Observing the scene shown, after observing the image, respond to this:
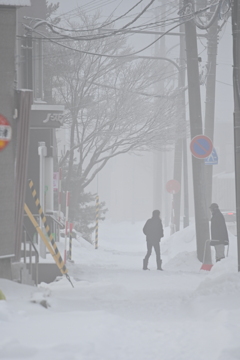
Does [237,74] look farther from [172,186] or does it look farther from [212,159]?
[172,186]

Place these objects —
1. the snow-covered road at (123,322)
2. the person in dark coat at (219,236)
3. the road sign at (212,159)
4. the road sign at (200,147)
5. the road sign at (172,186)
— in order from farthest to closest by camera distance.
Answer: the road sign at (172,186) → the road sign at (212,159) → the road sign at (200,147) → the person in dark coat at (219,236) → the snow-covered road at (123,322)

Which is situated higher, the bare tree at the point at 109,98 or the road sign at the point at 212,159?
the bare tree at the point at 109,98

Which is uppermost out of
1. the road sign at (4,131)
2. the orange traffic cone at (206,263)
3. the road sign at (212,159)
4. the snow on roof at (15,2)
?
the snow on roof at (15,2)

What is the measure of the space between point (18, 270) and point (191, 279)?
520 cm

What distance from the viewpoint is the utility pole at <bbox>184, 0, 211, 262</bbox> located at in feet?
63.7

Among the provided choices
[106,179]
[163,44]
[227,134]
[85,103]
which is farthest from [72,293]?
[106,179]

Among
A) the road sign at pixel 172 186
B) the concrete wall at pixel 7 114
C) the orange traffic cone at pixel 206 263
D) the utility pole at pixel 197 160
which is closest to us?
the concrete wall at pixel 7 114

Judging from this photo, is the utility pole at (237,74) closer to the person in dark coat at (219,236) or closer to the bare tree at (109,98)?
the person in dark coat at (219,236)

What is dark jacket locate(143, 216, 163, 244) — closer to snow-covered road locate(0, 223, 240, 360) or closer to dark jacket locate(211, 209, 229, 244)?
dark jacket locate(211, 209, 229, 244)

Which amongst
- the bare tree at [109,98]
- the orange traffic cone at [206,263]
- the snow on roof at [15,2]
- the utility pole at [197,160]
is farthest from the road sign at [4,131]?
the bare tree at [109,98]

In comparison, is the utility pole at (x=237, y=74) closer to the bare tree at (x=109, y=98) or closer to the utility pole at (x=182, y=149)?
the utility pole at (x=182, y=149)

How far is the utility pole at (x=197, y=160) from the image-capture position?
1942 centimetres

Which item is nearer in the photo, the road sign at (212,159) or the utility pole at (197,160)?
the utility pole at (197,160)

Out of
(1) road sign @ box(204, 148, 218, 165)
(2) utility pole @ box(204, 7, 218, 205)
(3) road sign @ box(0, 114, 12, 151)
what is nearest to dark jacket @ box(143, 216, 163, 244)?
(1) road sign @ box(204, 148, 218, 165)
